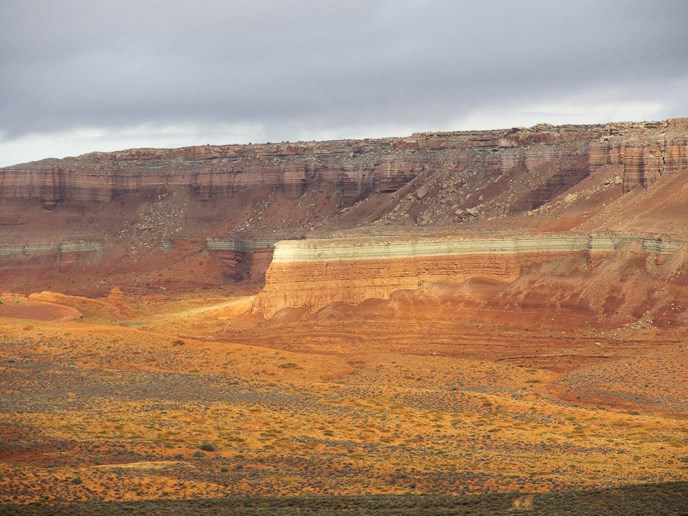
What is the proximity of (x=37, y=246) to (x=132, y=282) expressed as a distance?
48.5ft

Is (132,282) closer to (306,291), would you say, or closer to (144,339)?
(306,291)

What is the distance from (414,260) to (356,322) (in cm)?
455

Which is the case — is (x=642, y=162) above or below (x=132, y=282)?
above

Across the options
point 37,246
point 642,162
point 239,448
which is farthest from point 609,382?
point 37,246

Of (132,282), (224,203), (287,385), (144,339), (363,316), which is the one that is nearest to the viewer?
(287,385)

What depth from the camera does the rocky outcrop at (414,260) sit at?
202ft

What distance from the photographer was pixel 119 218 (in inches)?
4518

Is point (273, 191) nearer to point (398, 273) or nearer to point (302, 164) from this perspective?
point (302, 164)

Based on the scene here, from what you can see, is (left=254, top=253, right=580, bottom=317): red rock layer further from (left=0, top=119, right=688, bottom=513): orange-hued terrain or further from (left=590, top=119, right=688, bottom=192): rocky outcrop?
(left=590, top=119, right=688, bottom=192): rocky outcrop

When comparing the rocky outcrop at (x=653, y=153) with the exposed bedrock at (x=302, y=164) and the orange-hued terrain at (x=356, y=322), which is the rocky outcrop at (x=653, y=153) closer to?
the orange-hued terrain at (x=356, y=322)

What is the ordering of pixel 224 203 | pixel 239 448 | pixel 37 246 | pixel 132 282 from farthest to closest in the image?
pixel 224 203 → pixel 37 246 → pixel 132 282 → pixel 239 448

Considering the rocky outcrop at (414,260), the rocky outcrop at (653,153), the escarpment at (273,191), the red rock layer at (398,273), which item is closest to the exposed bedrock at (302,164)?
the escarpment at (273,191)

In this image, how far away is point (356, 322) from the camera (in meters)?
59.8

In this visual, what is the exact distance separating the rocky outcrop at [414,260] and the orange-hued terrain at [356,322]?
0.11m
